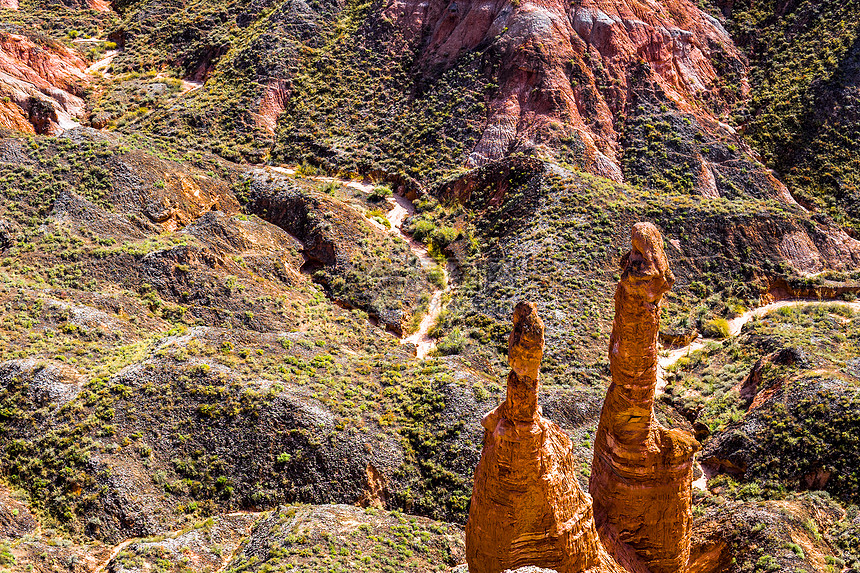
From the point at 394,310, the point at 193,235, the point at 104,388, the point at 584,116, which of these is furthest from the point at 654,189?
the point at 104,388

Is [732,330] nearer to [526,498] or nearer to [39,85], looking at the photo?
[526,498]

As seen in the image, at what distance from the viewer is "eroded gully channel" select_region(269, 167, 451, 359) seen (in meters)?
50.0

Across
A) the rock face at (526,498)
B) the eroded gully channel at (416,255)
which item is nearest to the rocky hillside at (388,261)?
the eroded gully channel at (416,255)

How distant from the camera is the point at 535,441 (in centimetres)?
1844

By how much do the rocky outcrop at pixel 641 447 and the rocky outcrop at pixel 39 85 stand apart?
175ft

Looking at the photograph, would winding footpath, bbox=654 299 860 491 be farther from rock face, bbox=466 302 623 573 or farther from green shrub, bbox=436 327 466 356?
rock face, bbox=466 302 623 573

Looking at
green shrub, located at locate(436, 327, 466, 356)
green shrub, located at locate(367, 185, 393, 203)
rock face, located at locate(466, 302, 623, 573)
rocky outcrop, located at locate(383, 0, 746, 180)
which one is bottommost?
rock face, located at locate(466, 302, 623, 573)

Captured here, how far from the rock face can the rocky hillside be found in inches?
39.5

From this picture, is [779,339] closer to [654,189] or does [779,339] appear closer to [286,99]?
[654,189]

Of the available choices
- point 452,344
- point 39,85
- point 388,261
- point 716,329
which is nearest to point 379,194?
point 388,261

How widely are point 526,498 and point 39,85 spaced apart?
208ft

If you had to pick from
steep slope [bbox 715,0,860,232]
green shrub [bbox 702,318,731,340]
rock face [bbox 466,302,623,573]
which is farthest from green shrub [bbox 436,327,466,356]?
steep slope [bbox 715,0,860,232]

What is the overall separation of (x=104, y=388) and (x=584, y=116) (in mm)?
47026

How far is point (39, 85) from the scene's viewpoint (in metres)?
66.1
